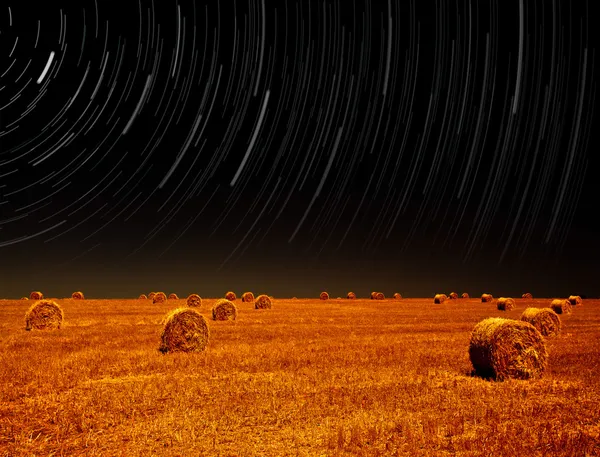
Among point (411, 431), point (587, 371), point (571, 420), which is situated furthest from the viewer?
point (587, 371)

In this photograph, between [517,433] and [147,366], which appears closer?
[517,433]

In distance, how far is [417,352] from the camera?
1856cm

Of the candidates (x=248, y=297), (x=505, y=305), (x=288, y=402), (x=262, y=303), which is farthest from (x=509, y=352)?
(x=248, y=297)

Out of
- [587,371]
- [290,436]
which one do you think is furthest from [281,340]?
[290,436]

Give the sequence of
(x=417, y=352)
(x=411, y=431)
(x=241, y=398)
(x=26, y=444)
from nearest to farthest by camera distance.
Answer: (x=26, y=444) → (x=411, y=431) → (x=241, y=398) → (x=417, y=352)

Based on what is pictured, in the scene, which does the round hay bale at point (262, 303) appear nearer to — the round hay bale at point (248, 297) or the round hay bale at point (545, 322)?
the round hay bale at point (248, 297)

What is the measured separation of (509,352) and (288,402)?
7487mm

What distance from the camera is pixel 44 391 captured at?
40.8 feet

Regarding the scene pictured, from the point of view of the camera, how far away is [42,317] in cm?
2775

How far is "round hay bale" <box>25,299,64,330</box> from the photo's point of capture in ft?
90.6

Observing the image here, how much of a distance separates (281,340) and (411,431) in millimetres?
13574

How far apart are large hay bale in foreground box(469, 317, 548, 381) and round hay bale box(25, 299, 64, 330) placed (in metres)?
22.7

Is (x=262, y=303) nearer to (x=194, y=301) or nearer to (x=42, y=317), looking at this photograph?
(x=194, y=301)

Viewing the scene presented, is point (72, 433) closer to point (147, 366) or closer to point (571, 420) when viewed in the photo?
point (147, 366)
